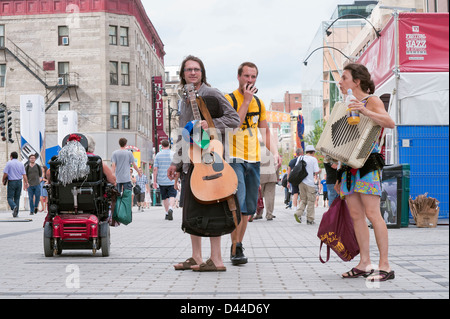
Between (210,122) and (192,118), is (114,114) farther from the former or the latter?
(210,122)

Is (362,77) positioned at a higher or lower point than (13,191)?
higher

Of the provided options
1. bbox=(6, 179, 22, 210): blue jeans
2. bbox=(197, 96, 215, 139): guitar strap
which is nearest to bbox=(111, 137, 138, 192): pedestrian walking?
bbox=(6, 179, 22, 210): blue jeans

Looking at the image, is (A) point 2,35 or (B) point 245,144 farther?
(A) point 2,35

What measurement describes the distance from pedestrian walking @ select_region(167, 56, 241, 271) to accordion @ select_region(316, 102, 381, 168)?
970mm

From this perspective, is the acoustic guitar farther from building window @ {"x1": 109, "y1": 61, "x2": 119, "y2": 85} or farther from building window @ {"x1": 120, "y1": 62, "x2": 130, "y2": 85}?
building window @ {"x1": 120, "y1": 62, "x2": 130, "y2": 85}

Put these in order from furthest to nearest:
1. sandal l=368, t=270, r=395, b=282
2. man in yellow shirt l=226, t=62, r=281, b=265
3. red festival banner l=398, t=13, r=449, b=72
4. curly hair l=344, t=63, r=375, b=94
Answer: red festival banner l=398, t=13, r=449, b=72 < man in yellow shirt l=226, t=62, r=281, b=265 < curly hair l=344, t=63, r=375, b=94 < sandal l=368, t=270, r=395, b=282

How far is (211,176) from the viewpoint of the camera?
6504 millimetres

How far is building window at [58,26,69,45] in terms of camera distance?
157 ft

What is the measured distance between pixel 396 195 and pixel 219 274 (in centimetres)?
748

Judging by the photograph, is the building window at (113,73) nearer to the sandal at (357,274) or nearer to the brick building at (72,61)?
the brick building at (72,61)

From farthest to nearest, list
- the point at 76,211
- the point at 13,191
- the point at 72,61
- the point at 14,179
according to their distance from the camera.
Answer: the point at 72,61, the point at 13,191, the point at 14,179, the point at 76,211

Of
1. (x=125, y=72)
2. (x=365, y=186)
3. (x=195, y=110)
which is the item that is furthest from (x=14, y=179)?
(x=125, y=72)

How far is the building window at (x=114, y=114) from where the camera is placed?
48.5m
